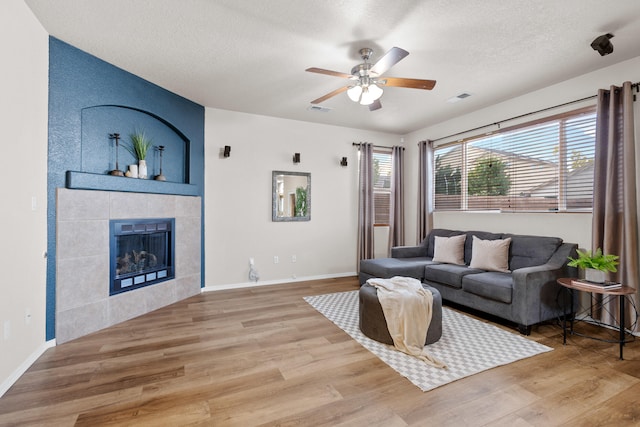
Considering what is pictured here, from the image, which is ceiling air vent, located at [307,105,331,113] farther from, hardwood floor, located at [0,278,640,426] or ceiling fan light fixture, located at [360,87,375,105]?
hardwood floor, located at [0,278,640,426]

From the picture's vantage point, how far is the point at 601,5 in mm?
2311

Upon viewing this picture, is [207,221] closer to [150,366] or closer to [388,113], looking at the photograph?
[150,366]

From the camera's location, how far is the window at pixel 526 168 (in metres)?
3.52

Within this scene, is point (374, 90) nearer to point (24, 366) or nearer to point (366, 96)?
point (366, 96)

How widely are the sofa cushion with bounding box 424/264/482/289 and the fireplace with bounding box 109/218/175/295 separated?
11.3ft

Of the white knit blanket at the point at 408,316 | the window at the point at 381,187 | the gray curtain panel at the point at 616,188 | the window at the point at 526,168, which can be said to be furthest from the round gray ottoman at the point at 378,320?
the window at the point at 381,187

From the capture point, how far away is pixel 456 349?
2.69 meters

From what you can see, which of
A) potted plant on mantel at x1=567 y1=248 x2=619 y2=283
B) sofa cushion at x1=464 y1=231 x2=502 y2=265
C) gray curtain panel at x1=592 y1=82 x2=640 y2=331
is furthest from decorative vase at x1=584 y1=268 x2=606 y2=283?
sofa cushion at x1=464 y1=231 x2=502 y2=265

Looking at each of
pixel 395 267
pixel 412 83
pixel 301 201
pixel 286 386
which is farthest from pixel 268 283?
pixel 412 83

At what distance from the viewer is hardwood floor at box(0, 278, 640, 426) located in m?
1.81

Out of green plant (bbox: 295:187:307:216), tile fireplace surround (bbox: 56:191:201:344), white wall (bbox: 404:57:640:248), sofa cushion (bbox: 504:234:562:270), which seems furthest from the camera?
green plant (bbox: 295:187:307:216)

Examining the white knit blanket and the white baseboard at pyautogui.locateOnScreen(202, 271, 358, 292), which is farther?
the white baseboard at pyautogui.locateOnScreen(202, 271, 358, 292)

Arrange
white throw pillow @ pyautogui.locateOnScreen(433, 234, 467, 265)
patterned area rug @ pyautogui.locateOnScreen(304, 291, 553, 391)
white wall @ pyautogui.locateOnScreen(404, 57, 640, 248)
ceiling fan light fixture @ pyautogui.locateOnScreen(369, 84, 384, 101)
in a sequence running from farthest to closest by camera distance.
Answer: white throw pillow @ pyautogui.locateOnScreen(433, 234, 467, 265)
white wall @ pyautogui.locateOnScreen(404, 57, 640, 248)
ceiling fan light fixture @ pyautogui.locateOnScreen(369, 84, 384, 101)
patterned area rug @ pyautogui.locateOnScreen(304, 291, 553, 391)

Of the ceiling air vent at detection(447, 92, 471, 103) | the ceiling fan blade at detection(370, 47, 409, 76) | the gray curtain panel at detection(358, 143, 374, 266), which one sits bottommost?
the gray curtain panel at detection(358, 143, 374, 266)
